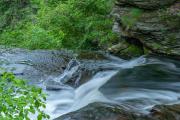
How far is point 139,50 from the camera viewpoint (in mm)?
10297

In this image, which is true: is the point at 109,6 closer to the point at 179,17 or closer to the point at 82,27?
the point at 82,27

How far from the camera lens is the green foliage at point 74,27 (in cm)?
1300

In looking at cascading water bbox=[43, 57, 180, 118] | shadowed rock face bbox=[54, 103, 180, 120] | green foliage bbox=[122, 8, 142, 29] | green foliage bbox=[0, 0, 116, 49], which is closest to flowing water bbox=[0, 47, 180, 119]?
cascading water bbox=[43, 57, 180, 118]

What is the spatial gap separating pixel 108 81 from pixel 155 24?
7.04ft

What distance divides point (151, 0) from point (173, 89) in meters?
2.79

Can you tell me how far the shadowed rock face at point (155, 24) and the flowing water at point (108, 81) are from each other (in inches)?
13.3

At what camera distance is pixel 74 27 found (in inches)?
574

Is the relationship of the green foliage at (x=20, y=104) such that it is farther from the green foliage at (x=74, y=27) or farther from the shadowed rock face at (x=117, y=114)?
the green foliage at (x=74, y=27)

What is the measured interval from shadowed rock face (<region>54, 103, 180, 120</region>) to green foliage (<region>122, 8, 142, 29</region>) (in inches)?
170

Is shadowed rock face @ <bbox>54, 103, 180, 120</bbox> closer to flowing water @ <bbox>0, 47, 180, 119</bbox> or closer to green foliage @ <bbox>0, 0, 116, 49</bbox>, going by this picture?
flowing water @ <bbox>0, 47, 180, 119</bbox>

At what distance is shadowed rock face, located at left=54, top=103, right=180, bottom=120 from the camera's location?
5246 mm

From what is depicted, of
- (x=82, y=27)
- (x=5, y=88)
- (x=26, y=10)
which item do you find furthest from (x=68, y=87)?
(x=26, y=10)

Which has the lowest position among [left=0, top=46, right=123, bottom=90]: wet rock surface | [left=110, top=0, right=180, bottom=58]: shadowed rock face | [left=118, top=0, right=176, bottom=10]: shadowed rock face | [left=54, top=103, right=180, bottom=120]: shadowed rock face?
[left=0, top=46, right=123, bottom=90]: wet rock surface

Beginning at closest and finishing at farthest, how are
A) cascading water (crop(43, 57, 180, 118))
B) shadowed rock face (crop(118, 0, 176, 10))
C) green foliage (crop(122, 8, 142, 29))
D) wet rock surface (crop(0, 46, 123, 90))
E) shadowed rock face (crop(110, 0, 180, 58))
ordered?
cascading water (crop(43, 57, 180, 118)), wet rock surface (crop(0, 46, 123, 90)), shadowed rock face (crop(110, 0, 180, 58)), shadowed rock face (crop(118, 0, 176, 10)), green foliage (crop(122, 8, 142, 29))
